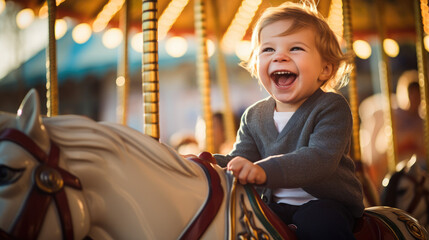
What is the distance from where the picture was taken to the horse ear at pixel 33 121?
790 millimetres

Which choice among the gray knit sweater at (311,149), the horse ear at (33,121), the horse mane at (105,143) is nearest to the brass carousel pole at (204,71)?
the gray knit sweater at (311,149)

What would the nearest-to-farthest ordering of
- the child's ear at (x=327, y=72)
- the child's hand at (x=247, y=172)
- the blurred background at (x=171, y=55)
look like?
the child's hand at (x=247, y=172) < the child's ear at (x=327, y=72) < the blurred background at (x=171, y=55)

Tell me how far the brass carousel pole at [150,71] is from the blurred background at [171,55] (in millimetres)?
2076

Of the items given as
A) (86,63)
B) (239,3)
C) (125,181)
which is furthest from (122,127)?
(86,63)

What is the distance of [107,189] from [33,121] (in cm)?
18

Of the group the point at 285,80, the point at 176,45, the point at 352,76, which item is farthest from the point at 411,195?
the point at 176,45

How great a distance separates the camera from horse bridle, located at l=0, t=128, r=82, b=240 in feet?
2.47

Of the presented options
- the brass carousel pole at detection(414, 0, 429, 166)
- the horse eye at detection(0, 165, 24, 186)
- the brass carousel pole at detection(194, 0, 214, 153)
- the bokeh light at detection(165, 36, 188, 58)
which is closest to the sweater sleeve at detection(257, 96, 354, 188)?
the horse eye at detection(0, 165, 24, 186)

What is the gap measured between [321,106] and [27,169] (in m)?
0.77

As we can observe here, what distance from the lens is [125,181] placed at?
2.91 feet

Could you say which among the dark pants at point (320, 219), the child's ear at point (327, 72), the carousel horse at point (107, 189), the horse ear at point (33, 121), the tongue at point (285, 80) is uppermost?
the child's ear at point (327, 72)

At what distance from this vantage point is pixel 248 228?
95cm

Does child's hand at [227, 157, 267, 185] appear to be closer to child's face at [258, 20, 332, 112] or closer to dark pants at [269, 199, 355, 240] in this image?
dark pants at [269, 199, 355, 240]

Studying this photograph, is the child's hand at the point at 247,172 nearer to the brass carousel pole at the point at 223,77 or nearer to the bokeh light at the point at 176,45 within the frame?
the brass carousel pole at the point at 223,77
